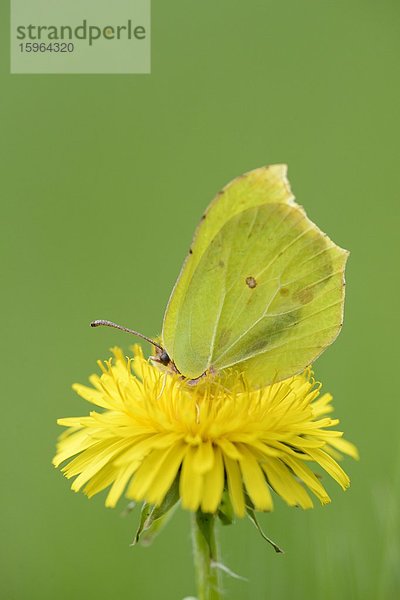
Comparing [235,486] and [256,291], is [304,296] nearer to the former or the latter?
[256,291]

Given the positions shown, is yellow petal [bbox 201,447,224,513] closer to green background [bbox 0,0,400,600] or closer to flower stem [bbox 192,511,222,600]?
flower stem [bbox 192,511,222,600]

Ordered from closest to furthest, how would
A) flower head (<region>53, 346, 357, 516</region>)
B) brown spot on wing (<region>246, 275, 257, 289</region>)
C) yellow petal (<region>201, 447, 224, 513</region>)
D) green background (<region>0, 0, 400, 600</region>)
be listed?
yellow petal (<region>201, 447, 224, 513</region>), flower head (<region>53, 346, 357, 516</region>), brown spot on wing (<region>246, 275, 257, 289</region>), green background (<region>0, 0, 400, 600</region>)

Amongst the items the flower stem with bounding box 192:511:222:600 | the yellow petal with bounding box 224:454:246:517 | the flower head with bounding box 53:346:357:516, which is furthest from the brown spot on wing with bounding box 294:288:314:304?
the flower stem with bounding box 192:511:222:600

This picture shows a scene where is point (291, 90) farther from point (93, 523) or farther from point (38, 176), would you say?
point (93, 523)

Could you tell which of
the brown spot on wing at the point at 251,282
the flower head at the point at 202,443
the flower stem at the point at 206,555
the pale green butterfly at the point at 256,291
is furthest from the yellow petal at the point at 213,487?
the brown spot on wing at the point at 251,282

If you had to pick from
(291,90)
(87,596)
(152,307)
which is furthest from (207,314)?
(291,90)

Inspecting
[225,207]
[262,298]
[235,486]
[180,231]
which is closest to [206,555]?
[235,486]

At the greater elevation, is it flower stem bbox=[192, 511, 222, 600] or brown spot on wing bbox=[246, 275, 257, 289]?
brown spot on wing bbox=[246, 275, 257, 289]
